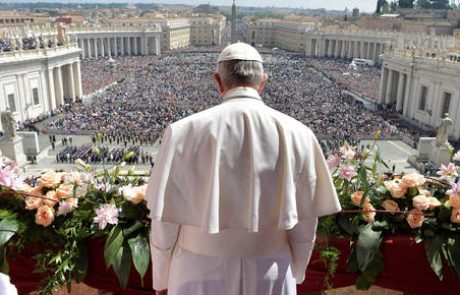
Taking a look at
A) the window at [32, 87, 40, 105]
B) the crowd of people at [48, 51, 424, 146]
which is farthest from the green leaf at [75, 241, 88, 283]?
the window at [32, 87, 40, 105]

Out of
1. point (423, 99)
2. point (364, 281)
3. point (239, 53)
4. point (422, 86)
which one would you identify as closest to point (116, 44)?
point (422, 86)

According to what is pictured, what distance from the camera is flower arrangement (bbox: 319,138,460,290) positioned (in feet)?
11.9

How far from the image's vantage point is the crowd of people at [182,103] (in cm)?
3055

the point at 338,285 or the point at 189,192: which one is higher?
the point at 189,192

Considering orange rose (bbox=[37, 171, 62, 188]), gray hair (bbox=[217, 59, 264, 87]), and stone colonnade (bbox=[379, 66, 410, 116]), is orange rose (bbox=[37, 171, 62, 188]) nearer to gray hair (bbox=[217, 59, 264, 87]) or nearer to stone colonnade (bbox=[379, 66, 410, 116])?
gray hair (bbox=[217, 59, 264, 87])

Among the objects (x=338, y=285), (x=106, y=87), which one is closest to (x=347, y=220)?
(x=338, y=285)

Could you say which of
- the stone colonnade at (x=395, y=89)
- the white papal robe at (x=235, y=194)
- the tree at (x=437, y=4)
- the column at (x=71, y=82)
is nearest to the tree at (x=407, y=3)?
the tree at (x=437, y=4)

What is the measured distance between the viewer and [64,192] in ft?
12.1

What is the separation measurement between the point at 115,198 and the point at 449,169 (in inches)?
124

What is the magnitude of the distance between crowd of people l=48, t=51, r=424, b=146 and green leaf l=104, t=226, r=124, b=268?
79.0 feet

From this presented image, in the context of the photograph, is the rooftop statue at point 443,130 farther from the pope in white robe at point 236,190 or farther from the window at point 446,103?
the pope in white robe at point 236,190

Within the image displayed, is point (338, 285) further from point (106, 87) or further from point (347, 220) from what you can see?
point (106, 87)

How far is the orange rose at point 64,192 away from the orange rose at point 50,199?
3 cm

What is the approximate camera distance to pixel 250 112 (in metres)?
2.37
